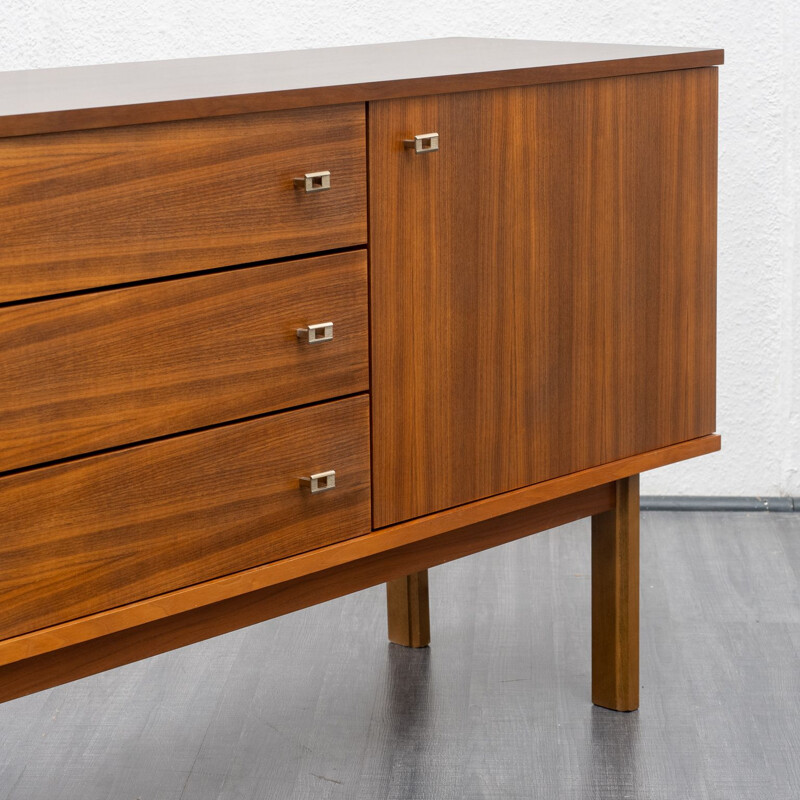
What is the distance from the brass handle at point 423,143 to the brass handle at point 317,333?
0.24 m

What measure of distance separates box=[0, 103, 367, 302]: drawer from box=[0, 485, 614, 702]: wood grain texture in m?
0.42

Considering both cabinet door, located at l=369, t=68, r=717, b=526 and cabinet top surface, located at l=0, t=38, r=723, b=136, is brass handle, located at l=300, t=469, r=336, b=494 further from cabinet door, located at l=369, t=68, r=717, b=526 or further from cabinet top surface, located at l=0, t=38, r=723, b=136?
cabinet top surface, located at l=0, t=38, r=723, b=136

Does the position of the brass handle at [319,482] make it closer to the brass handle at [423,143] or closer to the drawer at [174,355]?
the drawer at [174,355]

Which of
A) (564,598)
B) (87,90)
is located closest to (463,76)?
(87,90)

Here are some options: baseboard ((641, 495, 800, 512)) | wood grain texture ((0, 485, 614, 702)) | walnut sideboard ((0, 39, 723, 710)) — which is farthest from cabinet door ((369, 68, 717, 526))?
baseboard ((641, 495, 800, 512))

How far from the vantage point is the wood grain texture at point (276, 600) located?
1433mm

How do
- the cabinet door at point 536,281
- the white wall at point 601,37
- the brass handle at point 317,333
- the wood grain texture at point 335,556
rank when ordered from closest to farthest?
1. the wood grain texture at point 335,556
2. the brass handle at point 317,333
3. the cabinet door at point 536,281
4. the white wall at point 601,37

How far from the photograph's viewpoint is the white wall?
299 cm

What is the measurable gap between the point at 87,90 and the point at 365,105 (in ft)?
1.03

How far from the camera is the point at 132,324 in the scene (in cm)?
135

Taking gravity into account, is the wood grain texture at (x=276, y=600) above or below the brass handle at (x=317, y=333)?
below

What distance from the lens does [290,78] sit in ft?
5.12

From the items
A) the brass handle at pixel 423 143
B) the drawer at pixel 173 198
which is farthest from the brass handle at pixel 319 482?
the brass handle at pixel 423 143

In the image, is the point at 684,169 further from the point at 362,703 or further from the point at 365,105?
the point at 362,703
